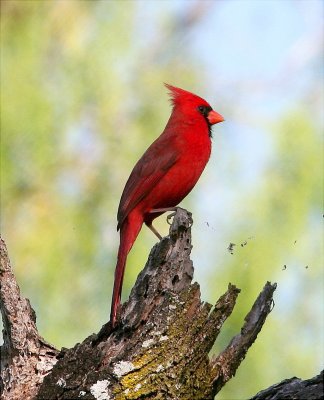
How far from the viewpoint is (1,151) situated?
4.89 m

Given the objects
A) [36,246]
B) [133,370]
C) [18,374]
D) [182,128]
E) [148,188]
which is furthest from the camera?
[36,246]

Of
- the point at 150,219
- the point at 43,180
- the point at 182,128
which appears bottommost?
the point at 150,219

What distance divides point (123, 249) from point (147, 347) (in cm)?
110

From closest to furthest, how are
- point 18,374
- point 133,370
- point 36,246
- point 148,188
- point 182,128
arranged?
point 133,370 → point 18,374 → point 148,188 → point 182,128 → point 36,246

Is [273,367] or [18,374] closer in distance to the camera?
[18,374]

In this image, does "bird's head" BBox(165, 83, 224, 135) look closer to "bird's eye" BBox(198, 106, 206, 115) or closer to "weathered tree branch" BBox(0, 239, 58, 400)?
"bird's eye" BBox(198, 106, 206, 115)

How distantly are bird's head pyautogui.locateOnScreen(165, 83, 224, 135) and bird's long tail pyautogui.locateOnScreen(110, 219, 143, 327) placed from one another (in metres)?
0.78

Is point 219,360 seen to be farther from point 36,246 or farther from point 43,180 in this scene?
point 43,180

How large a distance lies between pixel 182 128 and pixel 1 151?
1.15 meters

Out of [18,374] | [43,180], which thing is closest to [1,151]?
[43,180]

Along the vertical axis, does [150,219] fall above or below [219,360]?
above

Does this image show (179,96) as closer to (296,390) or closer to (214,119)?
(214,119)

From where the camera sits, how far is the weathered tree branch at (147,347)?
266 centimetres

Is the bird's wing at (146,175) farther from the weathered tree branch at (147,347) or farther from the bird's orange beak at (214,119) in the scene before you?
the weathered tree branch at (147,347)
